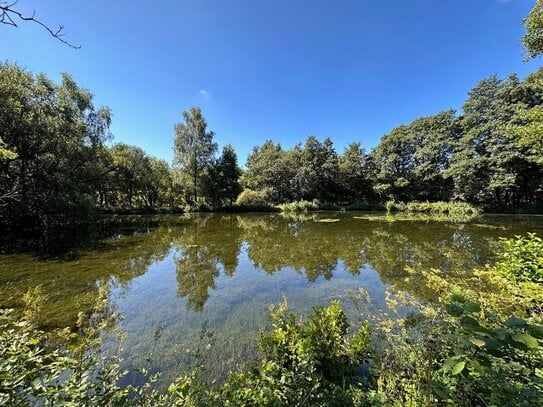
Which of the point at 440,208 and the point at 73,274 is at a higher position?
the point at 440,208

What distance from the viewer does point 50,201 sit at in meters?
16.2

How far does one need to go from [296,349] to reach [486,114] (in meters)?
37.1

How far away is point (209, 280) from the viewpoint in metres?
7.48

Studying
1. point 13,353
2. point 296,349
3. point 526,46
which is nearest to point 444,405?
point 296,349

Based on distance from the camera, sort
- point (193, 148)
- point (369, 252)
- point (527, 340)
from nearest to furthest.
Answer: point (527, 340) → point (369, 252) → point (193, 148)

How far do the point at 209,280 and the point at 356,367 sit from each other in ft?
17.1

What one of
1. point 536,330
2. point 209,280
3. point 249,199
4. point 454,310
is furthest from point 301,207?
point 536,330

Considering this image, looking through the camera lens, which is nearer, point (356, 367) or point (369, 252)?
point (356, 367)

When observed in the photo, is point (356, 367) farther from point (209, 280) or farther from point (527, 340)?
point (209, 280)

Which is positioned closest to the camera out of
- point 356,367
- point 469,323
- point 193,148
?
point 469,323

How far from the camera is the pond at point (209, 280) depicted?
426 centimetres

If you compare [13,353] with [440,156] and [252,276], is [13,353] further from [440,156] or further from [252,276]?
[440,156]

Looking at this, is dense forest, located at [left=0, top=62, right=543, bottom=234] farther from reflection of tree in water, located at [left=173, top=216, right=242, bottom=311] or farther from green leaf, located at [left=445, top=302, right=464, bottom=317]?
green leaf, located at [left=445, top=302, right=464, bottom=317]

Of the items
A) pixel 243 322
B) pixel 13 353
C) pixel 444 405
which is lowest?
pixel 243 322
